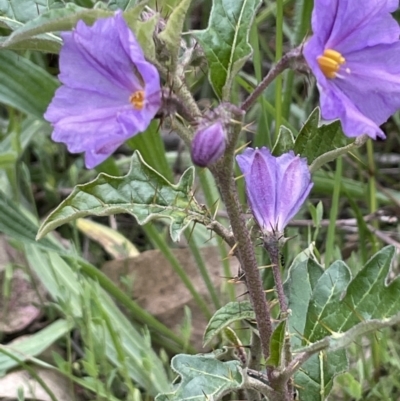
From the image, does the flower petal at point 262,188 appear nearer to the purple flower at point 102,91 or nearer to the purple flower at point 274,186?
the purple flower at point 274,186

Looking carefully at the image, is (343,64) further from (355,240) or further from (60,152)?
(60,152)

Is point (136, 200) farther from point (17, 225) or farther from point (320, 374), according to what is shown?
point (17, 225)

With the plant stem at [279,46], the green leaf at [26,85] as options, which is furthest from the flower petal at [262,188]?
the green leaf at [26,85]

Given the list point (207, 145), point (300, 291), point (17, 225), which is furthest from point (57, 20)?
point (17, 225)

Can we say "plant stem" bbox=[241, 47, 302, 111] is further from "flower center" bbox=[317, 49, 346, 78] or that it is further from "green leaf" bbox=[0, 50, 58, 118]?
"green leaf" bbox=[0, 50, 58, 118]

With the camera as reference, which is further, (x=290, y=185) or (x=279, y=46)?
(x=279, y=46)

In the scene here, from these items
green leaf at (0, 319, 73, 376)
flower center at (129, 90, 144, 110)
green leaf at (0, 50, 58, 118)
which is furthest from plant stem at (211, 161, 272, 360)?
green leaf at (0, 50, 58, 118)
